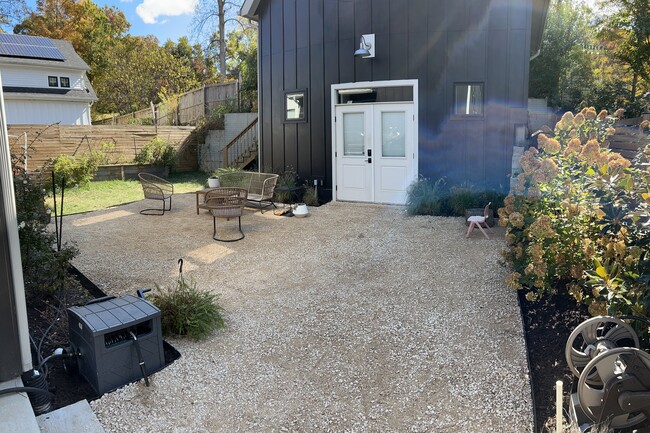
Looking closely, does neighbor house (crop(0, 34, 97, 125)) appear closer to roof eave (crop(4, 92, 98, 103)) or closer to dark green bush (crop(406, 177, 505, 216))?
roof eave (crop(4, 92, 98, 103))

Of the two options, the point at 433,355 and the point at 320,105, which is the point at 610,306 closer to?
the point at 433,355

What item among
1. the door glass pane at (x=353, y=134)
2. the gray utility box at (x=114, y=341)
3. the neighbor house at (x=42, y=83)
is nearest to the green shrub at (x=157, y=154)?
the neighbor house at (x=42, y=83)

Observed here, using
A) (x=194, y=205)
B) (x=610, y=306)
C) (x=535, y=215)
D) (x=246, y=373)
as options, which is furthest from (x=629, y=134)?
(x=194, y=205)

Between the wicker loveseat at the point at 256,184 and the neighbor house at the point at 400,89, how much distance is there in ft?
3.55

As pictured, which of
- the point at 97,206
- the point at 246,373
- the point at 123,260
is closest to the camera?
the point at 246,373

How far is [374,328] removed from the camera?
434cm

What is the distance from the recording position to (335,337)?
13.7ft

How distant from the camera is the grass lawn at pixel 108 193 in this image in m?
11.3

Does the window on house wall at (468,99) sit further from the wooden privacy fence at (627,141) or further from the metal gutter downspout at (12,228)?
the metal gutter downspout at (12,228)

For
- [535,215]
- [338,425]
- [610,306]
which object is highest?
[535,215]

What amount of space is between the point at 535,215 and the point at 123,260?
5110 millimetres

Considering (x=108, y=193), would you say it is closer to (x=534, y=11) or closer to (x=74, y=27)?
(x=534, y=11)

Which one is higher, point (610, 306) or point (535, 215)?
point (535, 215)

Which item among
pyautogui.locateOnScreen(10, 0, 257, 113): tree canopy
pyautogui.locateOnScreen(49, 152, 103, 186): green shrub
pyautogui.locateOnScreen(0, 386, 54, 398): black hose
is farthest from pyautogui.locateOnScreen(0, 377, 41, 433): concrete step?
pyautogui.locateOnScreen(10, 0, 257, 113): tree canopy
